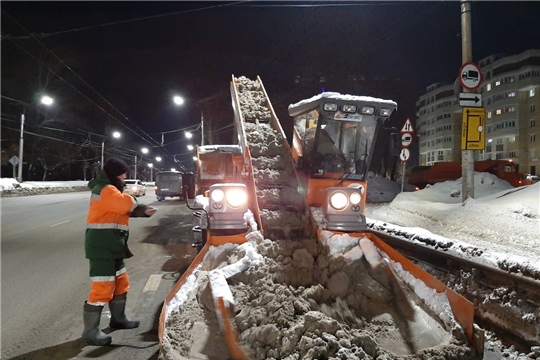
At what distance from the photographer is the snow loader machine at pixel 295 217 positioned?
3.11m

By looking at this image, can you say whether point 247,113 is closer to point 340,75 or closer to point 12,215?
point 12,215

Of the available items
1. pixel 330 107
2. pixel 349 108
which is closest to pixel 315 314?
pixel 330 107

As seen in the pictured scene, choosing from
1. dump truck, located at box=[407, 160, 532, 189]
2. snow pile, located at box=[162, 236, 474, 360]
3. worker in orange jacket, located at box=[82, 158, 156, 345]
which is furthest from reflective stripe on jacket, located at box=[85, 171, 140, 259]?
dump truck, located at box=[407, 160, 532, 189]

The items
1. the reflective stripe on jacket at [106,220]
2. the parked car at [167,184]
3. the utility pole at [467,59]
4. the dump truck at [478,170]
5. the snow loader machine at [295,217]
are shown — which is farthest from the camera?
the parked car at [167,184]

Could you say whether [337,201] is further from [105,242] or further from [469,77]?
[469,77]

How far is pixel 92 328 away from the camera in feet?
12.4

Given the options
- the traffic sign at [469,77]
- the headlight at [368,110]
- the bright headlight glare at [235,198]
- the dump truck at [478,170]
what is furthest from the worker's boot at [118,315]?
the dump truck at [478,170]

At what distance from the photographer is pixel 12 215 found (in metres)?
14.9

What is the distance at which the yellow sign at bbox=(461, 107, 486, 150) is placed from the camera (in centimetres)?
988

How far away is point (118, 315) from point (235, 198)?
1.87 m

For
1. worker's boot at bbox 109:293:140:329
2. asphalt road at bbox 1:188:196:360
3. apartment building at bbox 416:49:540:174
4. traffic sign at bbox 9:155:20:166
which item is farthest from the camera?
apartment building at bbox 416:49:540:174

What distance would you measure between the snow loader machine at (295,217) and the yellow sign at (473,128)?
5.71m

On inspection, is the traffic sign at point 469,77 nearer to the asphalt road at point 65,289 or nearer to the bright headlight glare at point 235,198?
the bright headlight glare at point 235,198

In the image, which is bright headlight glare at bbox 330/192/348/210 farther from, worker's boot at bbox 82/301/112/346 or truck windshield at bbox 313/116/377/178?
worker's boot at bbox 82/301/112/346
